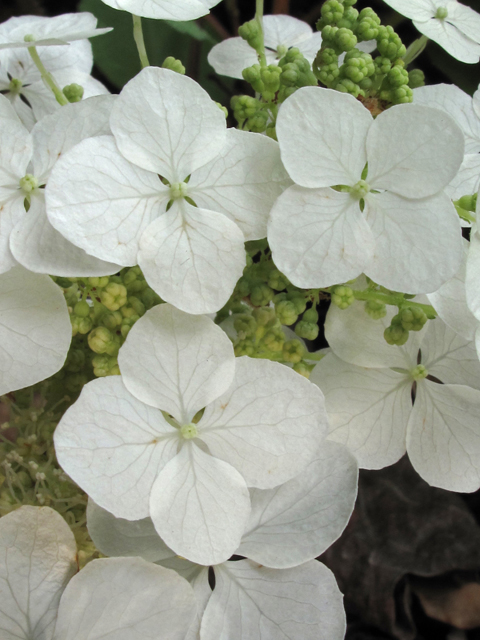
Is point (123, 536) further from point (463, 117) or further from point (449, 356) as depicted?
point (463, 117)

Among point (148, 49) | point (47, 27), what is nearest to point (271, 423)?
point (47, 27)

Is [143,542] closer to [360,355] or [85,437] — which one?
[85,437]

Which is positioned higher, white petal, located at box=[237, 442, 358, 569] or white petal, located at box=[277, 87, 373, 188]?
white petal, located at box=[277, 87, 373, 188]

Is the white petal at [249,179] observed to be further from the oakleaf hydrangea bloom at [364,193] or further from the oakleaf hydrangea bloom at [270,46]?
the oakleaf hydrangea bloom at [270,46]

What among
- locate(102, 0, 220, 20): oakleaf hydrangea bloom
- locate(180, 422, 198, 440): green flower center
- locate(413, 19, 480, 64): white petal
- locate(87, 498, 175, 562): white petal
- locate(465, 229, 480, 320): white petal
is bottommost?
locate(87, 498, 175, 562): white petal

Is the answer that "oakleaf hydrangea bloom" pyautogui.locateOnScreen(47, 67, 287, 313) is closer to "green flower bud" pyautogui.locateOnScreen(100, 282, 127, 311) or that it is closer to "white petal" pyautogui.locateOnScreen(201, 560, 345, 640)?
"green flower bud" pyautogui.locateOnScreen(100, 282, 127, 311)

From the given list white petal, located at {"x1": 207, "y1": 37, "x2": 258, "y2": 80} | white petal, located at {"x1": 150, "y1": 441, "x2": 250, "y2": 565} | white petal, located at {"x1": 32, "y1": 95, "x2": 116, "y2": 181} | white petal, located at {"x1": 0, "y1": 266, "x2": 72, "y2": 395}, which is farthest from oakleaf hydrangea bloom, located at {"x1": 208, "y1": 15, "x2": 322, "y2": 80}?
white petal, located at {"x1": 150, "y1": 441, "x2": 250, "y2": 565}
